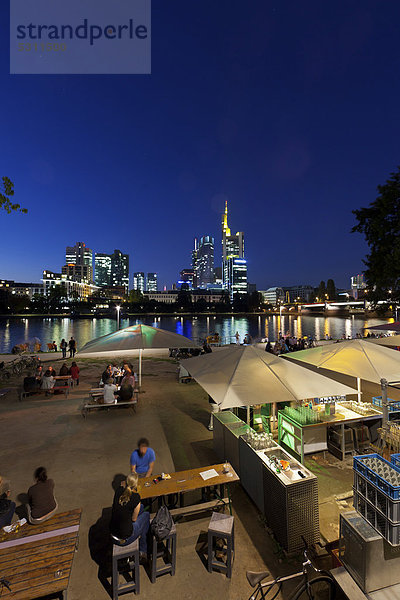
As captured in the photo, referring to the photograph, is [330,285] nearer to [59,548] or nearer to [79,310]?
[79,310]

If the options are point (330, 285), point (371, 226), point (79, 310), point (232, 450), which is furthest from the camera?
point (330, 285)

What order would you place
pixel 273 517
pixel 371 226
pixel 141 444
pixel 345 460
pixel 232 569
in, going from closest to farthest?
pixel 232 569 < pixel 273 517 < pixel 141 444 < pixel 345 460 < pixel 371 226

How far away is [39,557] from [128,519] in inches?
43.7

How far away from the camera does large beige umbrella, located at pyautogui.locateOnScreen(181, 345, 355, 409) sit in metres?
5.44

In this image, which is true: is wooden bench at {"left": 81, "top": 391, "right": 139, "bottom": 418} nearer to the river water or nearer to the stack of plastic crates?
the stack of plastic crates

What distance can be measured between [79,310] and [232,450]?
512 ft

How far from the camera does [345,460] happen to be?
7.02 meters

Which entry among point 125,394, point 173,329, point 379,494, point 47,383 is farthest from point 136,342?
point 173,329

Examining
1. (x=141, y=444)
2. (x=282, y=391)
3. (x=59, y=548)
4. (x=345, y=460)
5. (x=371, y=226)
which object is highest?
(x=371, y=226)

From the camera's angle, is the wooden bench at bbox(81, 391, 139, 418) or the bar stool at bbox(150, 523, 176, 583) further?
the wooden bench at bbox(81, 391, 139, 418)

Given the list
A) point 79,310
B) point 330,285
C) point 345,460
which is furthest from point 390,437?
point 330,285

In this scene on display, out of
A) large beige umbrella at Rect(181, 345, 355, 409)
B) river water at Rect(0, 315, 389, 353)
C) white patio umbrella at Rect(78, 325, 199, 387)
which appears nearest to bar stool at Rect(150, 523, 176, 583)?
large beige umbrella at Rect(181, 345, 355, 409)

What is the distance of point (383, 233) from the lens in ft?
57.3

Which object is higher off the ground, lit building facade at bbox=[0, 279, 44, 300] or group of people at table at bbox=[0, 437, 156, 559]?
lit building facade at bbox=[0, 279, 44, 300]
